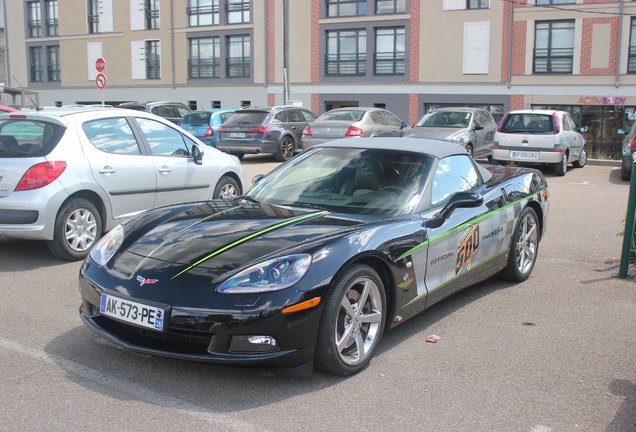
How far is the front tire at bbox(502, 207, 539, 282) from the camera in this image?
6062mm

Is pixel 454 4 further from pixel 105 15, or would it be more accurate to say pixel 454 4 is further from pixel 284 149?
pixel 105 15

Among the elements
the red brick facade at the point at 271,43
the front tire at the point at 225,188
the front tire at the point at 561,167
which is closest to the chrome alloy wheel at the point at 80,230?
the front tire at the point at 225,188

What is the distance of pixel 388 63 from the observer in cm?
3366

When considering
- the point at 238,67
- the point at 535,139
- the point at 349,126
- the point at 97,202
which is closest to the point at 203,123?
the point at 349,126

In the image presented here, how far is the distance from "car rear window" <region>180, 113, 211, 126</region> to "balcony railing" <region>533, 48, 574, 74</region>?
54.6 ft

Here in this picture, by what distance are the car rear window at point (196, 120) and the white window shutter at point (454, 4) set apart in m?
15.5

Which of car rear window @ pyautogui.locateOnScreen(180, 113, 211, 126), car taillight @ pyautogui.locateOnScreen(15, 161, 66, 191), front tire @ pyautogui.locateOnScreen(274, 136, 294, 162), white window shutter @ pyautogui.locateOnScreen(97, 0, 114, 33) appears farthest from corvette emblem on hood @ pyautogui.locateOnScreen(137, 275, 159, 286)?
white window shutter @ pyautogui.locateOnScreen(97, 0, 114, 33)

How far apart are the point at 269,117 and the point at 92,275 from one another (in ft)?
48.3

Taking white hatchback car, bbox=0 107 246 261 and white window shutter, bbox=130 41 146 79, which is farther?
white window shutter, bbox=130 41 146 79

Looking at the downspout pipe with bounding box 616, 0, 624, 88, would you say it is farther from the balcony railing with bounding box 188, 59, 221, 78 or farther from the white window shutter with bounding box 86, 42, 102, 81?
the white window shutter with bounding box 86, 42, 102, 81

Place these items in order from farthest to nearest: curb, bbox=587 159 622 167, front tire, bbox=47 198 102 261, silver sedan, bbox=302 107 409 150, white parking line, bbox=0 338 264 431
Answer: curb, bbox=587 159 622 167, silver sedan, bbox=302 107 409 150, front tire, bbox=47 198 102 261, white parking line, bbox=0 338 264 431

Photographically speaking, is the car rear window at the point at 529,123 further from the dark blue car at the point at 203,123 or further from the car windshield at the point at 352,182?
the car windshield at the point at 352,182

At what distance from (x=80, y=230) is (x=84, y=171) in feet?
1.98

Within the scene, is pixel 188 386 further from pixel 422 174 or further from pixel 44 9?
pixel 44 9
